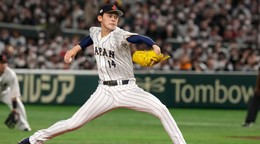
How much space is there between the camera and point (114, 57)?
10773 mm

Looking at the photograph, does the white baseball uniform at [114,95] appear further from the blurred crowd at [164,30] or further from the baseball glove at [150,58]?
the blurred crowd at [164,30]

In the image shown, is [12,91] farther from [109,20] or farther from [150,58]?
[150,58]

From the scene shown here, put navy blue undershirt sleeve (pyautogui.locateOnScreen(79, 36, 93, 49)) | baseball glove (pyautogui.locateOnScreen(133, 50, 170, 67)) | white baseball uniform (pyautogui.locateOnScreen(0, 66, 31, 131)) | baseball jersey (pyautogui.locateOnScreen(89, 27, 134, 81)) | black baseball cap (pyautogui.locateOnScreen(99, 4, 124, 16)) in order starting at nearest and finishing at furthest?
baseball glove (pyautogui.locateOnScreen(133, 50, 170, 67)) → baseball jersey (pyautogui.locateOnScreen(89, 27, 134, 81)) → black baseball cap (pyautogui.locateOnScreen(99, 4, 124, 16)) → navy blue undershirt sleeve (pyautogui.locateOnScreen(79, 36, 93, 49)) → white baseball uniform (pyautogui.locateOnScreen(0, 66, 31, 131))

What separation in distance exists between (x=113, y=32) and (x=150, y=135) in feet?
18.5

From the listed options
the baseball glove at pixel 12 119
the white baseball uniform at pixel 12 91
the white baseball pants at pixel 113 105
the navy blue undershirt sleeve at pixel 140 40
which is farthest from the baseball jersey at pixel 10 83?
the navy blue undershirt sleeve at pixel 140 40

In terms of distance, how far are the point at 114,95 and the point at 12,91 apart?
22.0 ft

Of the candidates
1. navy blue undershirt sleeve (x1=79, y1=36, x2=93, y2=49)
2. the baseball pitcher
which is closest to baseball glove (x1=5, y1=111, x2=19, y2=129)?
navy blue undershirt sleeve (x1=79, y1=36, x2=93, y2=49)

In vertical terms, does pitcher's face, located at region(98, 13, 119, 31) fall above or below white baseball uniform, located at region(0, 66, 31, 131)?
above

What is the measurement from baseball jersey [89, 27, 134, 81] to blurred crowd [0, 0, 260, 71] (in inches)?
637

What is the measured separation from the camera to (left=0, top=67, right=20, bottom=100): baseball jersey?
17062 millimetres

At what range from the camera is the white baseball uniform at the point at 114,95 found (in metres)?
10.6

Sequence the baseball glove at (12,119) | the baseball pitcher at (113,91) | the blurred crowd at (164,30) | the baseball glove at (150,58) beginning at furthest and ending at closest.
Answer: the blurred crowd at (164,30) → the baseball glove at (12,119) → the baseball pitcher at (113,91) → the baseball glove at (150,58)

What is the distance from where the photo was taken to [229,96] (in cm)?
2634

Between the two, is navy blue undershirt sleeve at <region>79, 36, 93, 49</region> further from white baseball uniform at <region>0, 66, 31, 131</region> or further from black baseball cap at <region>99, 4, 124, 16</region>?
white baseball uniform at <region>0, 66, 31, 131</region>
